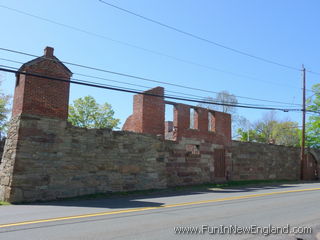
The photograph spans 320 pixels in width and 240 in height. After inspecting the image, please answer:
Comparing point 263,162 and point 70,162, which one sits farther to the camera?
point 263,162

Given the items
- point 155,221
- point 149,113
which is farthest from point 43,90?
point 155,221

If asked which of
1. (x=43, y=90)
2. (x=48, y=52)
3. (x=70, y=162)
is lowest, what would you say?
(x=70, y=162)

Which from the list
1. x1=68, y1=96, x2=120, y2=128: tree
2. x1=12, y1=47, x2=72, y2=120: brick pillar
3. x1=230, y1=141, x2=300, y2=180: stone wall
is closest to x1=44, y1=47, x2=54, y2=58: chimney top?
x1=12, y1=47, x2=72, y2=120: brick pillar

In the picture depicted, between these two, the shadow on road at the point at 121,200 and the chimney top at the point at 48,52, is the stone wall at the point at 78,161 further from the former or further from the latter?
the chimney top at the point at 48,52

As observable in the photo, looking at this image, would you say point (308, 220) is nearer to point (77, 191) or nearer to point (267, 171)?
point (77, 191)

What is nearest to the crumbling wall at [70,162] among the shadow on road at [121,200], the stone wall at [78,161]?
the stone wall at [78,161]

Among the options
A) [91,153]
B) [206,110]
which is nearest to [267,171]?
[206,110]

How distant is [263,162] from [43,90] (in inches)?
702

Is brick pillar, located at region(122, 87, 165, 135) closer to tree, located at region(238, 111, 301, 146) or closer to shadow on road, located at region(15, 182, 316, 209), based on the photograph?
shadow on road, located at region(15, 182, 316, 209)

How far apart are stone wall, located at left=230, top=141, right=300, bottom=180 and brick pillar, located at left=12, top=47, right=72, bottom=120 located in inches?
515

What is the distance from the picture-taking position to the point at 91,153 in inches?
563

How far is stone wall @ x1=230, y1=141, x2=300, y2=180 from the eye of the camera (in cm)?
2217

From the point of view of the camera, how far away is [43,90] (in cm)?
1327

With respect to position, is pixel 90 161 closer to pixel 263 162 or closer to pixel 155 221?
pixel 155 221
